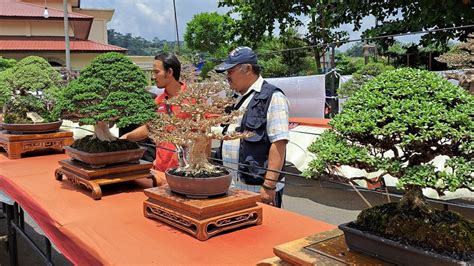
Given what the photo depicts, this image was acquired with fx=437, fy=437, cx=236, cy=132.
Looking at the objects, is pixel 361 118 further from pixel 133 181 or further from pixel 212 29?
pixel 212 29

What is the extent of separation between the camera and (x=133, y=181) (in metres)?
2.05

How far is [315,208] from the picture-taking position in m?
5.12

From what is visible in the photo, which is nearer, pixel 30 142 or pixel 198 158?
pixel 198 158

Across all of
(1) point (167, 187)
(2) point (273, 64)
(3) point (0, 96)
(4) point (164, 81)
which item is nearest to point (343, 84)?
(4) point (164, 81)

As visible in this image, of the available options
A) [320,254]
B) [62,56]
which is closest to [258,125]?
[320,254]

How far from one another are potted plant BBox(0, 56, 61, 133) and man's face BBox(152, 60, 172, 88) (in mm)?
774

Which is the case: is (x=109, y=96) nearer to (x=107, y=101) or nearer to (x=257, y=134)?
(x=107, y=101)

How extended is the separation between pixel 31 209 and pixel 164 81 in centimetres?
104

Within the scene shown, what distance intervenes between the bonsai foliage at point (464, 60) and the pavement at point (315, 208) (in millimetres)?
1349

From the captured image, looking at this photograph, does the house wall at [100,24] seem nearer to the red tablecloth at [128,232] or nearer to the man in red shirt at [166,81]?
the man in red shirt at [166,81]

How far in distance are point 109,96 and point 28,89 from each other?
1.43 meters

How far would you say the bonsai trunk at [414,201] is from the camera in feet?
3.17

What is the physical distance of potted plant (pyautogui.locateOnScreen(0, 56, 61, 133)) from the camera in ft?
9.04

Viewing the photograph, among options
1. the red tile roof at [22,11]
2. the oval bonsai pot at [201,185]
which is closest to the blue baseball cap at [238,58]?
the oval bonsai pot at [201,185]
